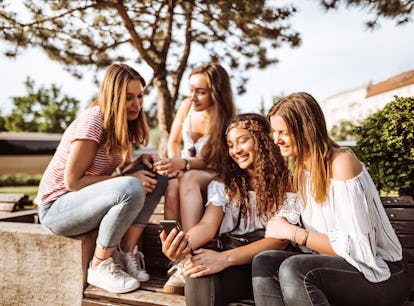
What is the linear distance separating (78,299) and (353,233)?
167cm

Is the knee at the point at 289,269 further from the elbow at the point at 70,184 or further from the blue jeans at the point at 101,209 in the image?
the elbow at the point at 70,184

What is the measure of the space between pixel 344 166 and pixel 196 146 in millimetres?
1562

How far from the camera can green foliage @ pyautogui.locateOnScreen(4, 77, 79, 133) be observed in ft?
99.9

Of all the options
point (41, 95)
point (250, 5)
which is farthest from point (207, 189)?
point (41, 95)

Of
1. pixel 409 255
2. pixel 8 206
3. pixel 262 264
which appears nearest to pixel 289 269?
pixel 262 264

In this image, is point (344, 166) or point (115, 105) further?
point (115, 105)

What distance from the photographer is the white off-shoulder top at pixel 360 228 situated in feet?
5.23

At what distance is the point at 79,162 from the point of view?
6.91 ft

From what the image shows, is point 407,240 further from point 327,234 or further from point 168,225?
point 168,225

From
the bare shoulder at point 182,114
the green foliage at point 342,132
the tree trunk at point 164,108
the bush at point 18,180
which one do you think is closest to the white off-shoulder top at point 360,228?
the bare shoulder at point 182,114

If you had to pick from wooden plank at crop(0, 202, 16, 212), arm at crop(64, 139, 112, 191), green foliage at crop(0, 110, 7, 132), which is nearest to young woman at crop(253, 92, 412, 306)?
arm at crop(64, 139, 112, 191)

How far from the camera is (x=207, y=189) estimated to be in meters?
2.46

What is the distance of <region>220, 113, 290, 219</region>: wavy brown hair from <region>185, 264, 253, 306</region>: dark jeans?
405mm

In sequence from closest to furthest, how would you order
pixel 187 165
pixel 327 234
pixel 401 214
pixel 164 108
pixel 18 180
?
1. pixel 327 234
2. pixel 401 214
3. pixel 187 165
4. pixel 164 108
5. pixel 18 180
